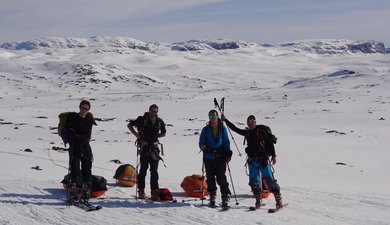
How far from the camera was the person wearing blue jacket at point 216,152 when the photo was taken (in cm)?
1123

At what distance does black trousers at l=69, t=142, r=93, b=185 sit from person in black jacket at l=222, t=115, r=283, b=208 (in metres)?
3.28

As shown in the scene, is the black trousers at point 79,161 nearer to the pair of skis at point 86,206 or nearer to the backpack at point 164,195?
the pair of skis at point 86,206

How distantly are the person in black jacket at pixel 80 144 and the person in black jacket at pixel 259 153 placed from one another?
3.16m

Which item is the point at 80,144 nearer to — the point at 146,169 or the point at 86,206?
the point at 86,206

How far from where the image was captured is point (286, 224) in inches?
Answer: 401

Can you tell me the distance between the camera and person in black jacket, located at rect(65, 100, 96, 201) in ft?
36.3

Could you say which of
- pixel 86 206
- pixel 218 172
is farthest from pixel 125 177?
pixel 218 172

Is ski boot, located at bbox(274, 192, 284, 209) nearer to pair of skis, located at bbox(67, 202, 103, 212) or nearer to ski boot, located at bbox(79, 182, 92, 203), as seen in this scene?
pair of skis, located at bbox(67, 202, 103, 212)

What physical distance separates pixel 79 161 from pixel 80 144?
45 cm

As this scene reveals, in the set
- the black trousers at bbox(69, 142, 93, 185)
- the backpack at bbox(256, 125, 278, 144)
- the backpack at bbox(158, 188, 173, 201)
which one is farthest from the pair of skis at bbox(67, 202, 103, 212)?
the backpack at bbox(256, 125, 278, 144)

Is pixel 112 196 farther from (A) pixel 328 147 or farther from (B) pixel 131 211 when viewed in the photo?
(A) pixel 328 147

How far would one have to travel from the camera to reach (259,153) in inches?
441

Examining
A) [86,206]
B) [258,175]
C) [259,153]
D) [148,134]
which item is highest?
[148,134]

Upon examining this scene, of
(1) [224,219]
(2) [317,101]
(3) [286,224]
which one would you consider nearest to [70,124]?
(1) [224,219]
